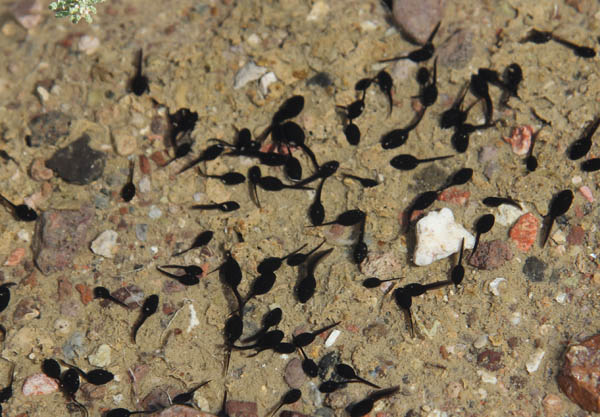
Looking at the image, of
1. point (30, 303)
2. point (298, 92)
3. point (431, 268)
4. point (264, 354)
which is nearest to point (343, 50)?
point (298, 92)

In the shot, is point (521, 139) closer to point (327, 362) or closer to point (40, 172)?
point (327, 362)

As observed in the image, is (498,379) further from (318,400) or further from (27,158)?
(27,158)

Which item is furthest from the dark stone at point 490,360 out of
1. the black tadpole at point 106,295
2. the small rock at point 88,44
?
the small rock at point 88,44

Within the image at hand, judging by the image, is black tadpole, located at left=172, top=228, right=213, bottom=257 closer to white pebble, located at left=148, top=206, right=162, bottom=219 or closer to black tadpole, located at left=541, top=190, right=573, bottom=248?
white pebble, located at left=148, top=206, right=162, bottom=219

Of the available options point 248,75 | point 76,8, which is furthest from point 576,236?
point 76,8

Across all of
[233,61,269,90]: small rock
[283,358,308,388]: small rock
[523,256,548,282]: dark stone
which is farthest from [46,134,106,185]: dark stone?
[523,256,548,282]: dark stone

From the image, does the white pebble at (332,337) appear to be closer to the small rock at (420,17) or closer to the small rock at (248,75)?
the small rock at (248,75)
